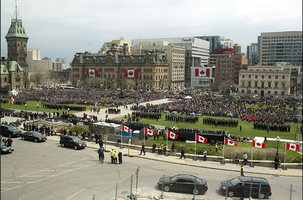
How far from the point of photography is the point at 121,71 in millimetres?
123438

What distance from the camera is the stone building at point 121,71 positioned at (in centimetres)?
11588

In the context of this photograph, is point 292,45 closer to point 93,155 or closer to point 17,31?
point 93,155

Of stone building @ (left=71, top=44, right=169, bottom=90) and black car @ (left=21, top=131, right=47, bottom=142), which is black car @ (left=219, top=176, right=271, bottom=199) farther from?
stone building @ (left=71, top=44, right=169, bottom=90)

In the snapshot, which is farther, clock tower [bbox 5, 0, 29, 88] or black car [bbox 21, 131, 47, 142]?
clock tower [bbox 5, 0, 29, 88]

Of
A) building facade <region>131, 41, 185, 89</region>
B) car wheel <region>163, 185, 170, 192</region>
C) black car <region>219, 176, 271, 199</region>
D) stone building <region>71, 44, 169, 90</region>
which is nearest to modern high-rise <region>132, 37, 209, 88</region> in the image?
building facade <region>131, 41, 185, 89</region>

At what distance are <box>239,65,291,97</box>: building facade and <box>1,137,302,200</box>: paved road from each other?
7689 centimetres

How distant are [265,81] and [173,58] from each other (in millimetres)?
54162

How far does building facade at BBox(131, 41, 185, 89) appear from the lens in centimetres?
13975

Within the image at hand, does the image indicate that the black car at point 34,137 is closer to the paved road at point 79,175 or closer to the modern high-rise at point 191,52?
the paved road at point 79,175

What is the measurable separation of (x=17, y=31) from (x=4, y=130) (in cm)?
9596

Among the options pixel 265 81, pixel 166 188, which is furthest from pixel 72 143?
pixel 265 81

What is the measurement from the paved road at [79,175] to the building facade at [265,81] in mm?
76894

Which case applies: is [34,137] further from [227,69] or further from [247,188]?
[227,69]

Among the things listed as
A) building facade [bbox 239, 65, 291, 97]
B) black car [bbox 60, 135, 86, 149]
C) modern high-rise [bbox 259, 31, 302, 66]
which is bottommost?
black car [bbox 60, 135, 86, 149]
